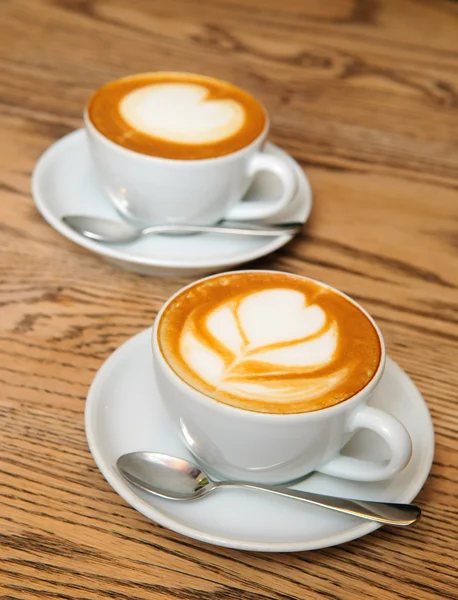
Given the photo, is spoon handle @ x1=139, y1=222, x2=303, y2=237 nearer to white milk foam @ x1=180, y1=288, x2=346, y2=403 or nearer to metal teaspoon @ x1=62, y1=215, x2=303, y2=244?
metal teaspoon @ x1=62, y1=215, x2=303, y2=244

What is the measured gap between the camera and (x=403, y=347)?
2.39 ft

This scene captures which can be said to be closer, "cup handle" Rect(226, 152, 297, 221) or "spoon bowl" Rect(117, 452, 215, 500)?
"spoon bowl" Rect(117, 452, 215, 500)

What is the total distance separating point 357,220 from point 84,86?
483 mm

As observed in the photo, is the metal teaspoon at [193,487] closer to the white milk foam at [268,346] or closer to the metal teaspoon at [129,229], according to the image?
the white milk foam at [268,346]

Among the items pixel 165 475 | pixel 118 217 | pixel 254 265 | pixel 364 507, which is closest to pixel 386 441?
pixel 364 507

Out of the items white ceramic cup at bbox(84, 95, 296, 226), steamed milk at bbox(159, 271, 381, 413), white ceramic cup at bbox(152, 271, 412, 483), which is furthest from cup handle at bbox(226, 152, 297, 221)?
white ceramic cup at bbox(152, 271, 412, 483)

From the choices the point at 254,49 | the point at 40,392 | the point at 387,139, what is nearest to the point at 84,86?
the point at 254,49

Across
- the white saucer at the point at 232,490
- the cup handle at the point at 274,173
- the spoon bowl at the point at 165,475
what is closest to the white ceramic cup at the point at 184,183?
the cup handle at the point at 274,173

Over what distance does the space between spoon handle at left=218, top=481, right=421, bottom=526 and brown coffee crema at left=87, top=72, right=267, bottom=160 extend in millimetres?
392

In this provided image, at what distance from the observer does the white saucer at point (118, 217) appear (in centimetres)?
77

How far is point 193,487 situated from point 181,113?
475mm

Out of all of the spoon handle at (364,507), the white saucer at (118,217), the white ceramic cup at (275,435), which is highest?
the white ceramic cup at (275,435)

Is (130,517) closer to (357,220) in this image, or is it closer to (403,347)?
(403,347)

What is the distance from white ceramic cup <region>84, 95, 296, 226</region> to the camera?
0.78 metres
